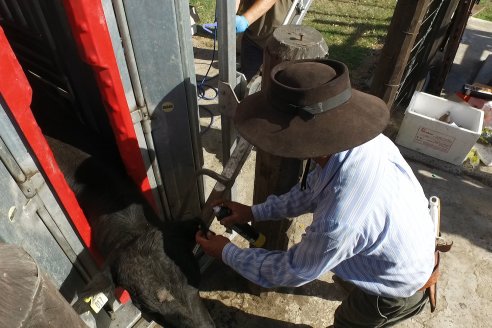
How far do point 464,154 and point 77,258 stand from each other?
4506mm

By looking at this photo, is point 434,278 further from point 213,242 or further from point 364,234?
point 213,242

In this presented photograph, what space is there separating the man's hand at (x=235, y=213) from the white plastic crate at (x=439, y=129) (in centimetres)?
318

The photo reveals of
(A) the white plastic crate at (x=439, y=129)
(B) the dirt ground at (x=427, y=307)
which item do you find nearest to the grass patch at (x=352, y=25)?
(A) the white plastic crate at (x=439, y=129)

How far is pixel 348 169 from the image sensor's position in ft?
5.29

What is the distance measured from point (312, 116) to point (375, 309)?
1474 mm

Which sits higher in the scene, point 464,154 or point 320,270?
point 320,270

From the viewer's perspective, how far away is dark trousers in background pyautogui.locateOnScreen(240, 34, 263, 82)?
15.5 feet

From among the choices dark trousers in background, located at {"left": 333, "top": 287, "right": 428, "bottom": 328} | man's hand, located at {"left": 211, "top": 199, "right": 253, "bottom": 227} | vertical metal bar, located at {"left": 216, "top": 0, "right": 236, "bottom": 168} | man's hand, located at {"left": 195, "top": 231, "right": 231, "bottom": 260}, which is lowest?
dark trousers in background, located at {"left": 333, "top": 287, "right": 428, "bottom": 328}

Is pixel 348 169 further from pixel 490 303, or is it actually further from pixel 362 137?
pixel 490 303

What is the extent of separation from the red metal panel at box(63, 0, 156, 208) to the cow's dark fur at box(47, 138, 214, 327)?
Answer: 0.28 m

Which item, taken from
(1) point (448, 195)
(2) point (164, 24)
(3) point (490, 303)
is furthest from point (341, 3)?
(2) point (164, 24)

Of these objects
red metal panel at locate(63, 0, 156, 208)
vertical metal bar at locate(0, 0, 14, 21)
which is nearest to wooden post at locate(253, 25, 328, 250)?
red metal panel at locate(63, 0, 156, 208)

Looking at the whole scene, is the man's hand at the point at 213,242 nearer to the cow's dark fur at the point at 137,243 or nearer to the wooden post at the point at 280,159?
the cow's dark fur at the point at 137,243

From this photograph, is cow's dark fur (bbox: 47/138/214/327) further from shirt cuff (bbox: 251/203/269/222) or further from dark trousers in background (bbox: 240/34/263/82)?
dark trousers in background (bbox: 240/34/263/82)
